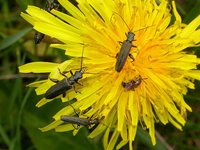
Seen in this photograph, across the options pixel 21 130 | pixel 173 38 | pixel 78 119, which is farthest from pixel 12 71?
pixel 173 38

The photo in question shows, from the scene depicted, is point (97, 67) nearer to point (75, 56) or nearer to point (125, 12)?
point (75, 56)

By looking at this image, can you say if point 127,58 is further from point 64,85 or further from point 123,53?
point 64,85

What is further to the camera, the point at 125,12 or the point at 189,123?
the point at 189,123

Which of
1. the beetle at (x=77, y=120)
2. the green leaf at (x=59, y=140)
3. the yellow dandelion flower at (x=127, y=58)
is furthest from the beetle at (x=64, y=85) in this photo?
the green leaf at (x=59, y=140)

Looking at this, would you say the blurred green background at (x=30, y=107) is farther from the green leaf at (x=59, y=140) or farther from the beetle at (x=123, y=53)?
the beetle at (x=123, y=53)

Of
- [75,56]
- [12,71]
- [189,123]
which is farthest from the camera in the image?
[12,71]

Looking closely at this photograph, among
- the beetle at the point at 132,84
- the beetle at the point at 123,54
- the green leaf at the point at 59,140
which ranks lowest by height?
the green leaf at the point at 59,140
